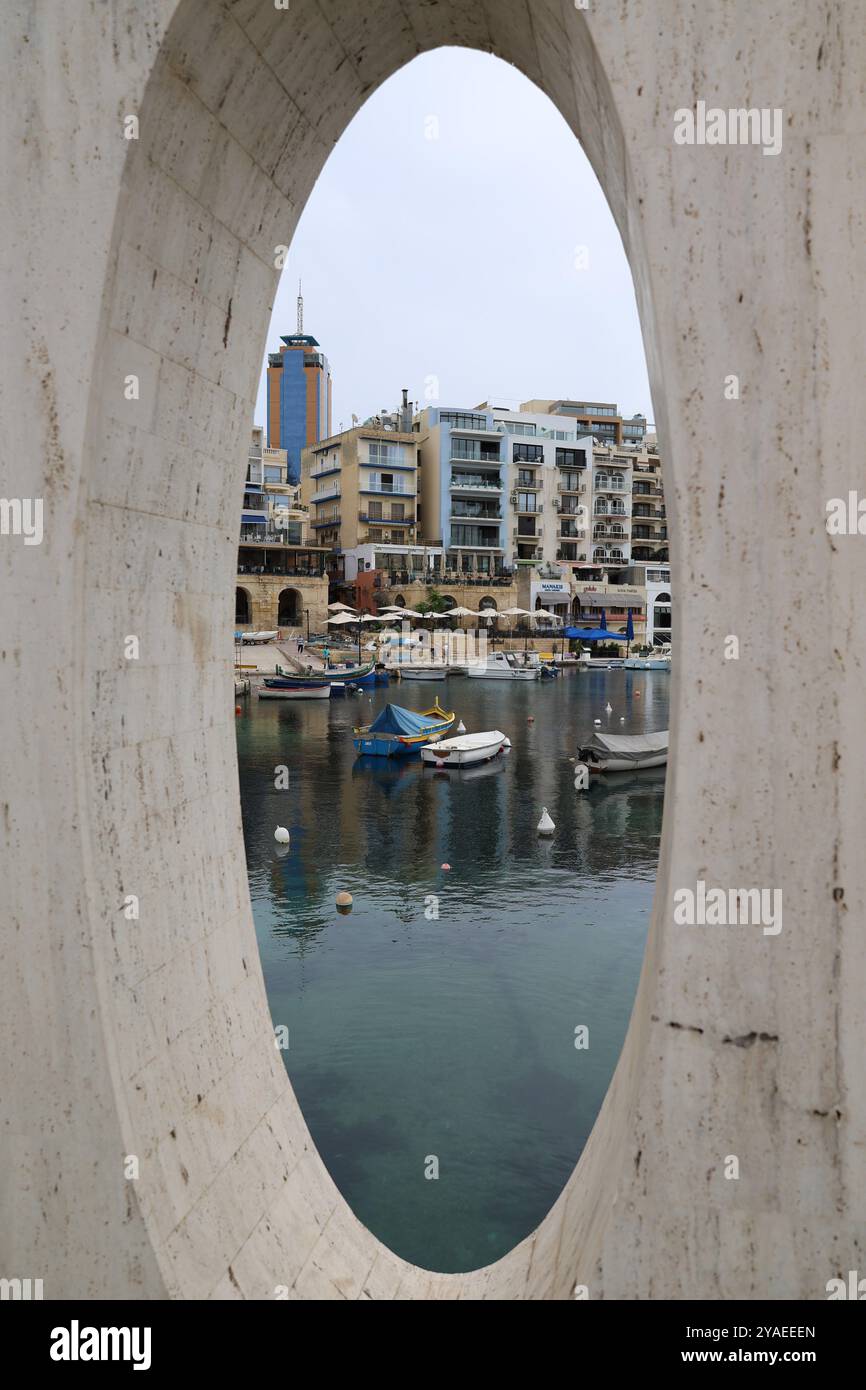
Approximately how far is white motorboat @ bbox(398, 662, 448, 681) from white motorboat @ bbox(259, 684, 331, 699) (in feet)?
31.3

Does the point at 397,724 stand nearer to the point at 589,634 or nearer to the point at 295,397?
the point at 589,634

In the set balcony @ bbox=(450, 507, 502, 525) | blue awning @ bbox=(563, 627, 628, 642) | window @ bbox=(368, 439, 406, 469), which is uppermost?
window @ bbox=(368, 439, 406, 469)

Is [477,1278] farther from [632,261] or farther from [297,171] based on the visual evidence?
[297,171]

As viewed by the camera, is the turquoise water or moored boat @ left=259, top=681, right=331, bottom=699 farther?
moored boat @ left=259, top=681, right=331, bottom=699

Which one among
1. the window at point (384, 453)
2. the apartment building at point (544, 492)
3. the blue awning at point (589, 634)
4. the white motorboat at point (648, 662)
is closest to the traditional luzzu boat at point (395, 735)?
the white motorboat at point (648, 662)

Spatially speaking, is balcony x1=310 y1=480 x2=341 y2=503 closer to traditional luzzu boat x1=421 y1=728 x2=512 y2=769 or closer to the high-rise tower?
the high-rise tower

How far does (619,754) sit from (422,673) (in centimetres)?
2511

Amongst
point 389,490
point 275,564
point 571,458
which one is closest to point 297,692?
point 275,564

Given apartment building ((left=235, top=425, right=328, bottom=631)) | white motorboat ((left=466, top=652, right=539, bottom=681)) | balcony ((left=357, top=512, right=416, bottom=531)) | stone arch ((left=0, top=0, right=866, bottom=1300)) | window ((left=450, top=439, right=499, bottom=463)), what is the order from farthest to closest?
window ((left=450, top=439, right=499, bottom=463)) → balcony ((left=357, top=512, right=416, bottom=531)) → apartment building ((left=235, top=425, right=328, bottom=631)) → white motorboat ((left=466, top=652, right=539, bottom=681)) → stone arch ((left=0, top=0, right=866, bottom=1300))

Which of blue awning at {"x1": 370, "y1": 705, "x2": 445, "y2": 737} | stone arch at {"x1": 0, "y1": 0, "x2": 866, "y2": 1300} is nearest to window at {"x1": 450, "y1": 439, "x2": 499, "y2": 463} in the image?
blue awning at {"x1": 370, "y1": 705, "x2": 445, "y2": 737}

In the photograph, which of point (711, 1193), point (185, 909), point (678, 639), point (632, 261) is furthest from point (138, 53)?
point (711, 1193)

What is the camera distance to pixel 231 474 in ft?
13.1

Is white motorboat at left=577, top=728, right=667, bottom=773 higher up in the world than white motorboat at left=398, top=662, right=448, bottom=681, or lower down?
lower down

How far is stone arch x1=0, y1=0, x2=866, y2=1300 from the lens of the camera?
260 centimetres
